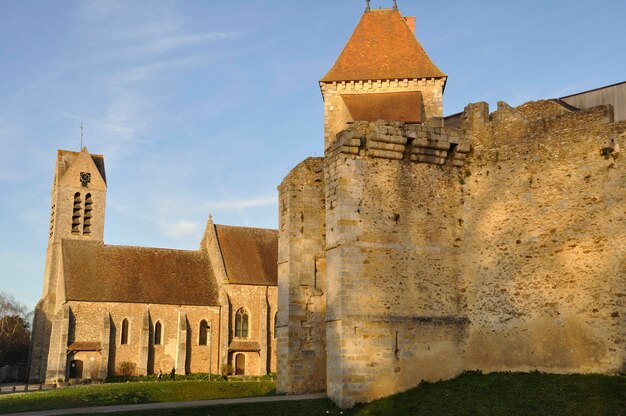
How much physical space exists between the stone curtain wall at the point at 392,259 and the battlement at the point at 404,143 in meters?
0.03

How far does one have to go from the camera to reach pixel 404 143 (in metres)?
17.1

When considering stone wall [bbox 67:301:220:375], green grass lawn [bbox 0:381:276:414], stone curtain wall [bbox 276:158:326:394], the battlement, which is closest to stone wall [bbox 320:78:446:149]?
stone curtain wall [bbox 276:158:326:394]

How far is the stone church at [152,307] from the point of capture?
139 ft

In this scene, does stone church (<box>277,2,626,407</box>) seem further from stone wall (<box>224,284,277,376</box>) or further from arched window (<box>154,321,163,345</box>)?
arched window (<box>154,321,163,345</box>)

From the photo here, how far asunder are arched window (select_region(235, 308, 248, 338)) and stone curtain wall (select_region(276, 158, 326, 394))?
27324mm

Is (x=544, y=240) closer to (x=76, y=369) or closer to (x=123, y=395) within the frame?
(x=123, y=395)

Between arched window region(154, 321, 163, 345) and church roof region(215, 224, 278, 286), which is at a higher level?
church roof region(215, 224, 278, 286)

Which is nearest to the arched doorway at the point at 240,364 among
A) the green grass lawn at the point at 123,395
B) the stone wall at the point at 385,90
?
the green grass lawn at the point at 123,395

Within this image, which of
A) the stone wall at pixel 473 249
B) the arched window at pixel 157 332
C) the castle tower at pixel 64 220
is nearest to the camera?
the stone wall at pixel 473 249

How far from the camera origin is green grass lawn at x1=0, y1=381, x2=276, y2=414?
807 inches

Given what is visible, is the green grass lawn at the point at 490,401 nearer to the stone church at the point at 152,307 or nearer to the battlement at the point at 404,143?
the battlement at the point at 404,143

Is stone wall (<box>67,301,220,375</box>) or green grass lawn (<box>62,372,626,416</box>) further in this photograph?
stone wall (<box>67,301,220,375</box>)

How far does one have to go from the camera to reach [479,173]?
1758cm

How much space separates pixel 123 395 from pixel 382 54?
63.6 feet
